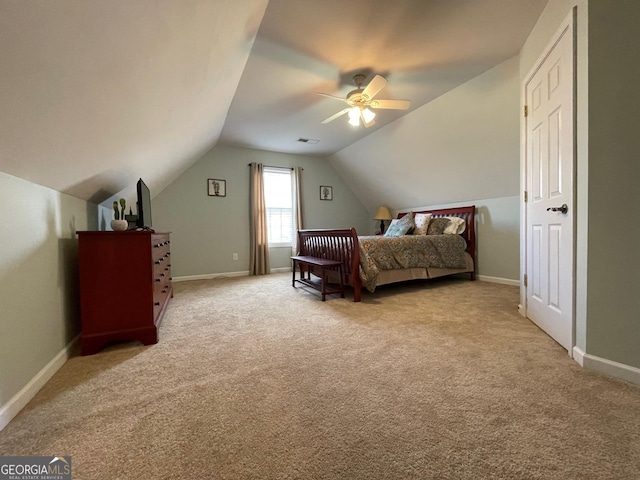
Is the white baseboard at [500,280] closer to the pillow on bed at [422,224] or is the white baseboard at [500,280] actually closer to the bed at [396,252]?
the bed at [396,252]

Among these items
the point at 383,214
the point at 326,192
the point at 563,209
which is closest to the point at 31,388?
the point at 563,209

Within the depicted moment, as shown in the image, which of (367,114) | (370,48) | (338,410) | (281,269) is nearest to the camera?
(338,410)

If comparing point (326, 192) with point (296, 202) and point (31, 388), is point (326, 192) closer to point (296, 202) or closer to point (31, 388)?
point (296, 202)

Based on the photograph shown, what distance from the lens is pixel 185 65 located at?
5.84 feet

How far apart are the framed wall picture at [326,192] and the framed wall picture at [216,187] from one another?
2006 millimetres

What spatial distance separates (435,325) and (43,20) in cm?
261

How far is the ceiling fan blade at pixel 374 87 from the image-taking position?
239 cm

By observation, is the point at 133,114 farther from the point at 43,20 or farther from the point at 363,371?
the point at 363,371

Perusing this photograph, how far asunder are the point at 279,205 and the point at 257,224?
667 mm

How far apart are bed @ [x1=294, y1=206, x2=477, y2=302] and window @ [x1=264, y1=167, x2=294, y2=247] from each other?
1019mm

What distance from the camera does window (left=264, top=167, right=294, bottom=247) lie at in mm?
5270

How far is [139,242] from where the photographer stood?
1901 mm

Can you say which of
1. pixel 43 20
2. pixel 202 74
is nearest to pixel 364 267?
pixel 202 74

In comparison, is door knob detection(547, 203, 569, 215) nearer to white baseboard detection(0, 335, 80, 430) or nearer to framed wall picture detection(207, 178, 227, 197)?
white baseboard detection(0, 335, 80, 430)
